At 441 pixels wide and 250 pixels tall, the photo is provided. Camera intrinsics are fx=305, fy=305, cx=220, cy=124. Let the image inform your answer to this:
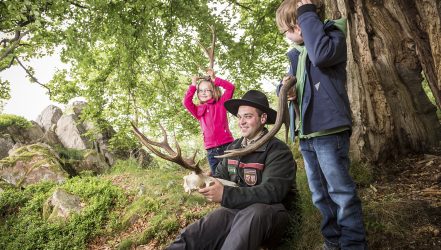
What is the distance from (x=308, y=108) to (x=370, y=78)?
2364mm

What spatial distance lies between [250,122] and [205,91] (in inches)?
81.6

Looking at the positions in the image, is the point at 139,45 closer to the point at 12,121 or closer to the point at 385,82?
the point at 385,82

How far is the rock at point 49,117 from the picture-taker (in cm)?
1576

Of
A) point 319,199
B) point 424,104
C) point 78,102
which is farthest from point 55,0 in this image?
point 78,102

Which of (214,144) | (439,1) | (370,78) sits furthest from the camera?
(214,144)

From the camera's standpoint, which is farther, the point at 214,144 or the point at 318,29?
the point at 214,144

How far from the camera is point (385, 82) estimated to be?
4.28m

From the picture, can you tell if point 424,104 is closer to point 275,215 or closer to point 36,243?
point 275,215

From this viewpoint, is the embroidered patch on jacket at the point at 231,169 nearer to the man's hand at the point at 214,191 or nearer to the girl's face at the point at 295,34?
the man's hand at the point at 214,191

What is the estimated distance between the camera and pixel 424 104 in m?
4.45

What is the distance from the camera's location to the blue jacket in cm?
199

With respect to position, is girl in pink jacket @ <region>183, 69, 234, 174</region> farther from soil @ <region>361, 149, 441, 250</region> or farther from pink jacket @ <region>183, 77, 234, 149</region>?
soil @ <region>361, 149, 441, 250</region>

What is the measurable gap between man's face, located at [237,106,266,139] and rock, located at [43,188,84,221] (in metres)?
4.48

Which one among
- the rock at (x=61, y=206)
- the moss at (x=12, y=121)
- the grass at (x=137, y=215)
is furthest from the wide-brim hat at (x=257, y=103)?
the moss at (x=12, y=121)
